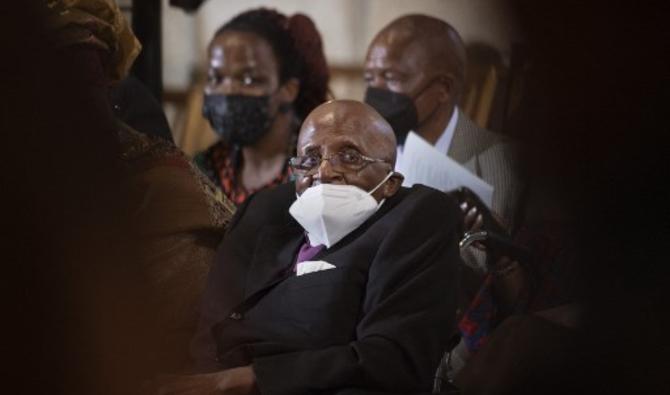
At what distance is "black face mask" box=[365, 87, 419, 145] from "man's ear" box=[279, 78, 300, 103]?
0.60m

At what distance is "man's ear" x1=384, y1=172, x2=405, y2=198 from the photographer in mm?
1774

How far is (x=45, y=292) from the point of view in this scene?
1328 mm

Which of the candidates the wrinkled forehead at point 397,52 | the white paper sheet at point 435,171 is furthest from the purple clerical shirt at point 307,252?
the wrinkled forehead at point 397,52

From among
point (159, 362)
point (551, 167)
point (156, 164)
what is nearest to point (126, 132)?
point (156, 164)

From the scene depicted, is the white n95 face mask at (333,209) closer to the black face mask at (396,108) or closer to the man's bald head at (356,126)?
the man's bald head at (356,126)

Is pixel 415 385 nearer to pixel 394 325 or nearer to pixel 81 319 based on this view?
pixel 394 325

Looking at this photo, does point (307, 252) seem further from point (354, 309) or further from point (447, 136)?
point (447, 136)

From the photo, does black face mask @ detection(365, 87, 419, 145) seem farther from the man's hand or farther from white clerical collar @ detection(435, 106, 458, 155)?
the man's hand

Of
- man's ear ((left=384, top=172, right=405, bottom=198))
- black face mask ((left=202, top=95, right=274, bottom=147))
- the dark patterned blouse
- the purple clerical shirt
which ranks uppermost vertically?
man's ear ((left=384, top=172, right=405, bottom=198))

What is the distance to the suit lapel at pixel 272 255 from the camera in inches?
69.9

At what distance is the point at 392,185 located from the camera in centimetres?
178

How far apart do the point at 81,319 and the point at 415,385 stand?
0.51m

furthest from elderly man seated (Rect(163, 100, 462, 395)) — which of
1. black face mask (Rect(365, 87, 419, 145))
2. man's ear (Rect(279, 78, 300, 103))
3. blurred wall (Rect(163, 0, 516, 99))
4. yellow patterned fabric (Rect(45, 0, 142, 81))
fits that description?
blurred wall (Rect(163, 0, 516, 99))

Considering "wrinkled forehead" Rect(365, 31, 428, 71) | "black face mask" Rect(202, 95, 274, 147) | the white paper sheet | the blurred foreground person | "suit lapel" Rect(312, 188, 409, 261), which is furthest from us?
"black face mask" Rect(202, 95, 274, 147)
